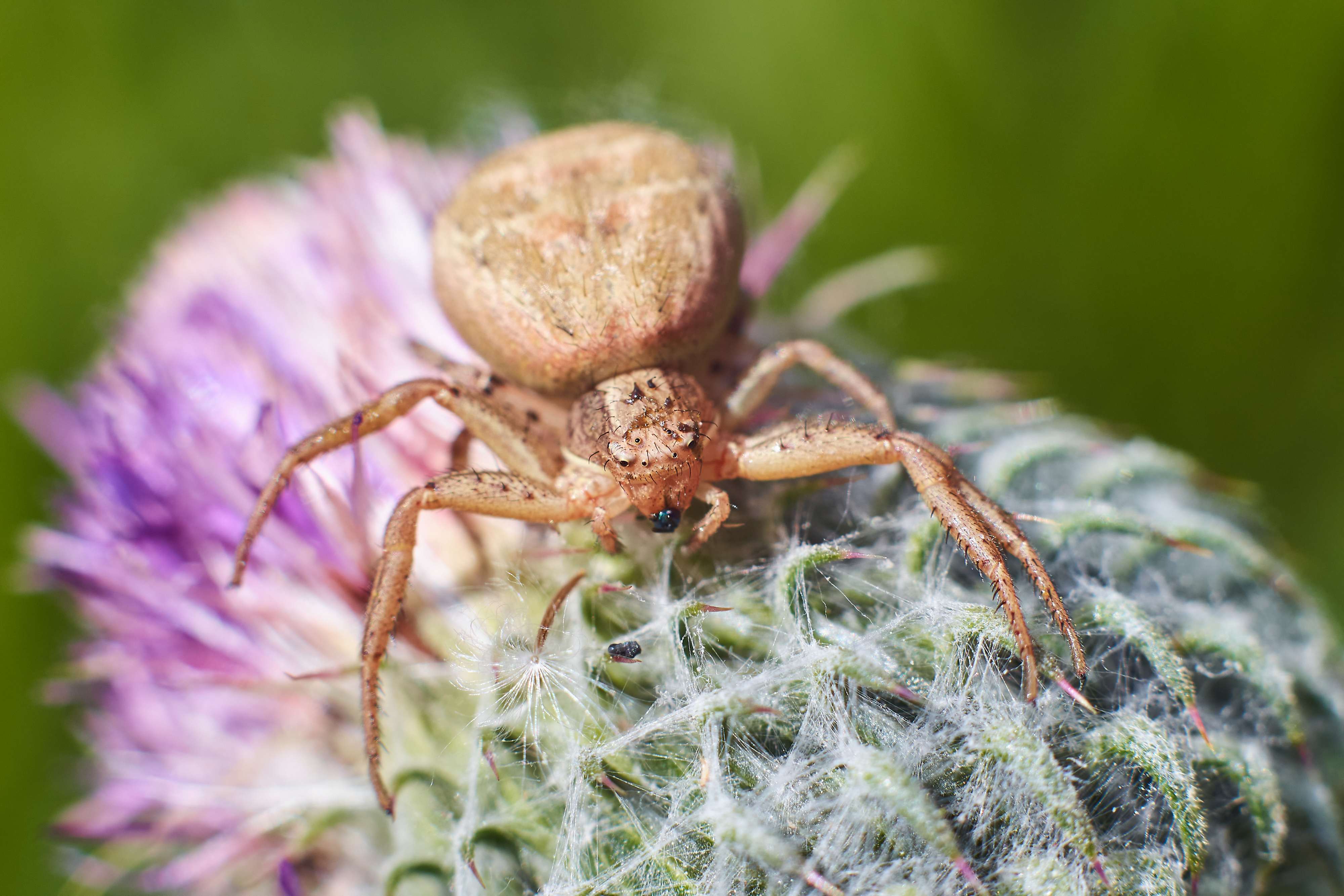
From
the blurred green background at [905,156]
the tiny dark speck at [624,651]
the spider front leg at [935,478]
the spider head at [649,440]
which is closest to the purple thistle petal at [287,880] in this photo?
the tiny dark speck at [624,651]

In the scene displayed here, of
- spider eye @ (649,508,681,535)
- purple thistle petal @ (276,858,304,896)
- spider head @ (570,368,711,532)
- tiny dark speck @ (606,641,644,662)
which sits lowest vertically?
purple thistle petal @ (276,858,304,896)

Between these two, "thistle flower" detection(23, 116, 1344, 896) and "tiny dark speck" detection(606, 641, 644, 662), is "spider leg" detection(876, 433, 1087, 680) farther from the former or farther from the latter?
"tiny dark speck" detection(606, 641, 644, 662)

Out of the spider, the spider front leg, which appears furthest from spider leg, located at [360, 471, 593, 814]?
the spider front leg

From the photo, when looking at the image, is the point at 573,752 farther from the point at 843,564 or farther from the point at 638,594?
the point at 843,564

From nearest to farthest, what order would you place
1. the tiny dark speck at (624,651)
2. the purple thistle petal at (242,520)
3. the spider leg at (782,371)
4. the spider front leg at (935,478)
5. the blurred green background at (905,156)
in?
the spider front leg at (935,478) → the tiny dark speck at (624,651) → the spider leg at (782,371) → the purple thistle petal at (242,520) → the blurred green background at (905,156)

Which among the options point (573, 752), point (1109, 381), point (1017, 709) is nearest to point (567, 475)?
→ point (573, 752)

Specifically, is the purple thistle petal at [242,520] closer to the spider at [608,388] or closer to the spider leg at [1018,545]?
the spider at [608,388]
